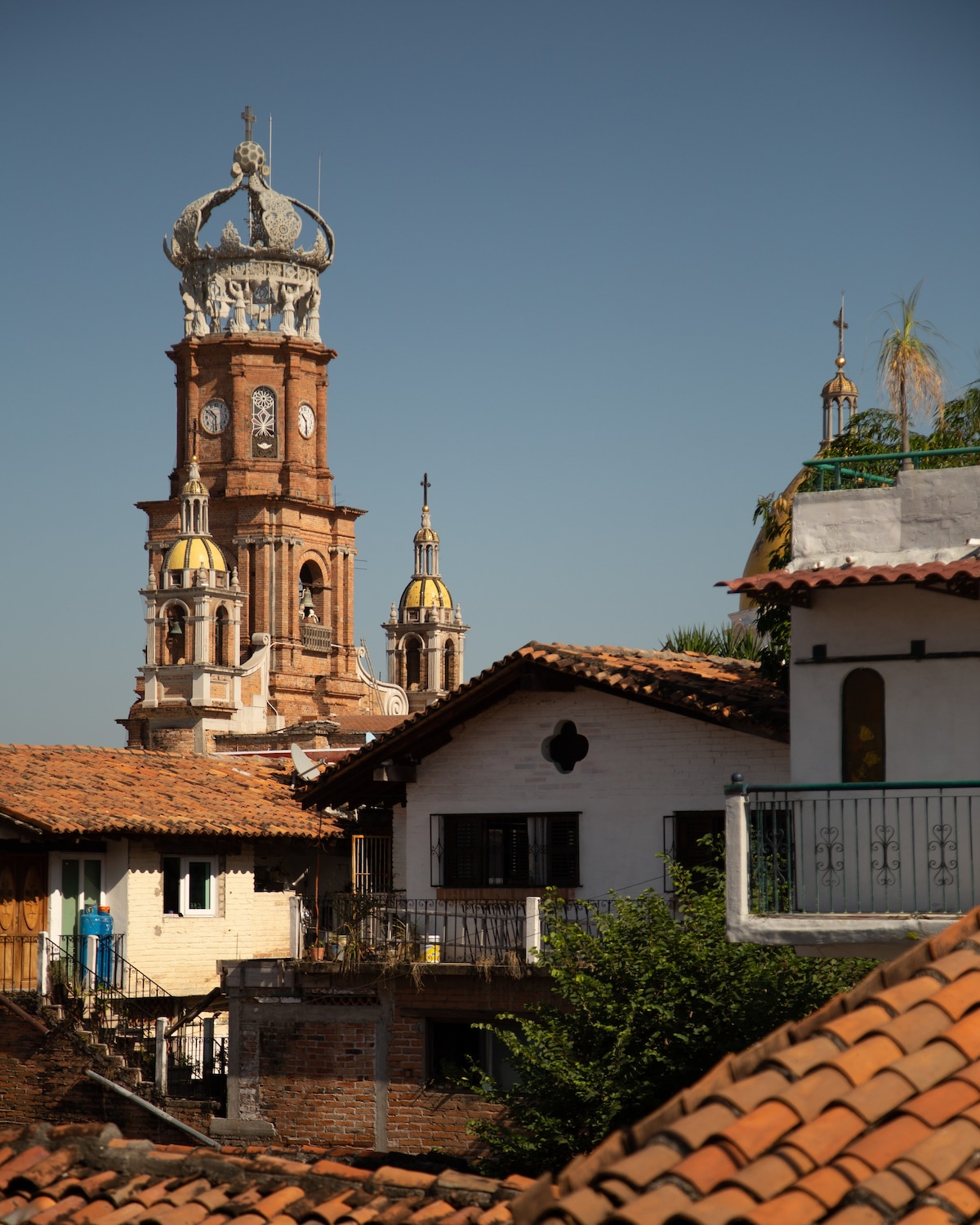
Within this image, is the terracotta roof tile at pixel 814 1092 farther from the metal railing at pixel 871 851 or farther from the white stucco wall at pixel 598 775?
the white stucco wall at pixel 598 775

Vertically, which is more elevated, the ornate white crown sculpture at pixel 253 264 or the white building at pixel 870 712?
the ornate white crown sculpture at pixel 253 264

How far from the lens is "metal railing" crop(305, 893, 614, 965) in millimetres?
22219

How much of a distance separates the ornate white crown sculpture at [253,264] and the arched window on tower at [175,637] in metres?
19.6

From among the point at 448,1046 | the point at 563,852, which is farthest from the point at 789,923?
the point at 448,1046

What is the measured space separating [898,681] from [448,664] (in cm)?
9940

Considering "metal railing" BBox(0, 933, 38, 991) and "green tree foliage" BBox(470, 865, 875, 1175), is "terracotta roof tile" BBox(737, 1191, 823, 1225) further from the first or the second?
"metal railing" BBox(0, 933, 38, 991)

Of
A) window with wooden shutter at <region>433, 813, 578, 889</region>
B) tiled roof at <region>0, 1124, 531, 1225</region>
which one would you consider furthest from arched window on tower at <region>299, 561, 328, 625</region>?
tiled roof at <region>0, 1124, 531, 1225</region>

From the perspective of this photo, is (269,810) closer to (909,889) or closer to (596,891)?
(596,891)

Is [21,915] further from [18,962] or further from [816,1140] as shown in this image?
[816,1140]

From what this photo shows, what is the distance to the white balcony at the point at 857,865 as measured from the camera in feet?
45.4

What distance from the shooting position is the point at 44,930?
2869cm

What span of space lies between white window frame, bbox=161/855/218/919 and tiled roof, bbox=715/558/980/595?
16.6 m

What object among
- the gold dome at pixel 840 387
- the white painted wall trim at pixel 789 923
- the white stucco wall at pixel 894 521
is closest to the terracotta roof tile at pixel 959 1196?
the white painted wall trim at pixel 789 923

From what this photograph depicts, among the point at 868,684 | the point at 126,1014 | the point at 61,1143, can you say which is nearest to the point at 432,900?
the point at 126,1014
